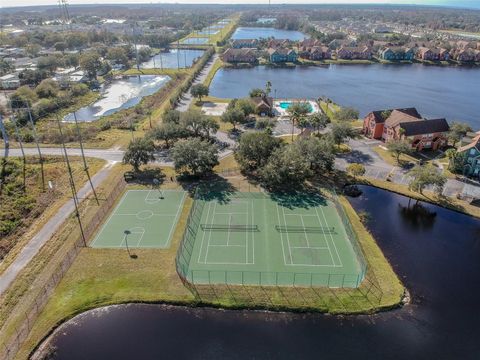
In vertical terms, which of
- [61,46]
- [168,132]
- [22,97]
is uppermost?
[61,46]

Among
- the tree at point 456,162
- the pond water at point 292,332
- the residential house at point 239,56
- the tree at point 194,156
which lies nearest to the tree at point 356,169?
the tree at point 456,162

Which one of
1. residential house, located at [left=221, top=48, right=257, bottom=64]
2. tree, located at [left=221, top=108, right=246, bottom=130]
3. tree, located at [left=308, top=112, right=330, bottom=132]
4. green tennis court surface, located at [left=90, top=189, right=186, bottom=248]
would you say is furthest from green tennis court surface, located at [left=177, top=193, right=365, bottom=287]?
residential house, located at [left=221, top=48, right=257, bottom=64]

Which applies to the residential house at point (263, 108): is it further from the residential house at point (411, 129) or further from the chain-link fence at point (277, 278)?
the chain-link fence at point (277, 278)

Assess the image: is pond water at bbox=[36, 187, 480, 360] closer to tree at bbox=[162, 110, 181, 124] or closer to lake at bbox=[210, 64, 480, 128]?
tree at bbox=[162, 110, 181, 124]

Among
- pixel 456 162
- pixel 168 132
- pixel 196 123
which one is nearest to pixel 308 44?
pixel 196 123

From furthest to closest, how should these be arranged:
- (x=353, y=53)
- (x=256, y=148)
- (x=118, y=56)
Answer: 1. (x=353, y=53)
2. (x=118, y=56)
3. (x=256, y=148)

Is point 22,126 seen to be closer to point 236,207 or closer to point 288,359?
point 236,207

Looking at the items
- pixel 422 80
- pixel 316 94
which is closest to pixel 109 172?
pixel 316 94

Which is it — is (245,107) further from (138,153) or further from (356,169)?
(356,169)
